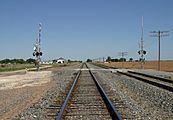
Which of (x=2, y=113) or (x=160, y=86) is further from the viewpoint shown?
(x=160, y=86)

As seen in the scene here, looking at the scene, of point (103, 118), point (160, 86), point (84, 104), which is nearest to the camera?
point (103, 118)

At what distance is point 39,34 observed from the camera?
58.5m

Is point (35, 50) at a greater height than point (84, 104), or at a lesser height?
greater

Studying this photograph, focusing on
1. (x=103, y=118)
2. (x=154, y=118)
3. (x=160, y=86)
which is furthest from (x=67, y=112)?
(x=160, y=86)

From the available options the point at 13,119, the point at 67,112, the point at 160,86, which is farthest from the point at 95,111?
the point at 160,86

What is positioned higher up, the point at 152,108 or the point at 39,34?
the point at 39,34

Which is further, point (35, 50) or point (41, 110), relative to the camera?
point (35, 50)

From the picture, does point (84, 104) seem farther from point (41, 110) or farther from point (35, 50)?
point (35, 50)

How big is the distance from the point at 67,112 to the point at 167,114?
10.9 feet

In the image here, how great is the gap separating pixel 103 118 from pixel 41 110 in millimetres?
2988

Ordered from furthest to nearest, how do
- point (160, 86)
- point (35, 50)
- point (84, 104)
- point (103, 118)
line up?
point (35, 50) → point (160, 86) → point (84, 104) → point (103, 118)

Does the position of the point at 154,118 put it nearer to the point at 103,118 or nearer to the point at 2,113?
the point at 103,118

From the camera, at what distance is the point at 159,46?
60.2 m

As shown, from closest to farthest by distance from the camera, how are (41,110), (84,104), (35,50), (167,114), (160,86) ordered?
(167,114), (41,110), (84,104), (160,86), (35,50)
